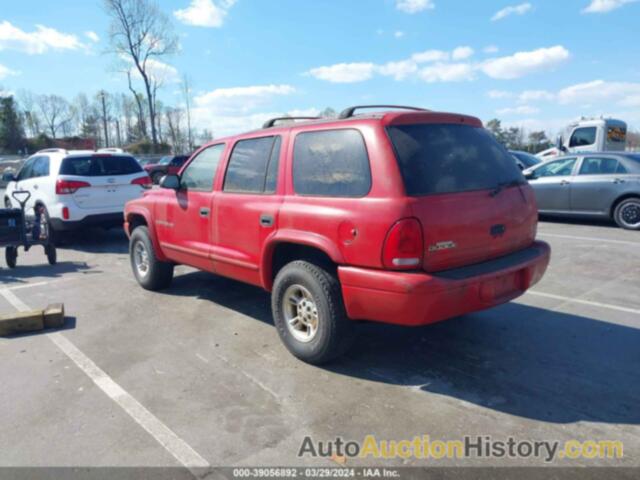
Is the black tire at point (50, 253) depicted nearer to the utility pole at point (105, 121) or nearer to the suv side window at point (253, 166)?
the suv side window at point (253, 166)

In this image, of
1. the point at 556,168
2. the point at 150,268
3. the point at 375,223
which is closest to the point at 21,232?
the point at 150,268

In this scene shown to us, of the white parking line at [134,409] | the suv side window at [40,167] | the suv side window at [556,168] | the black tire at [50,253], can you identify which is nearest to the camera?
the white parking line at [134,409]

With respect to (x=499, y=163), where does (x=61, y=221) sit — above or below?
below

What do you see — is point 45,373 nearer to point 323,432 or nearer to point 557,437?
point 323,432

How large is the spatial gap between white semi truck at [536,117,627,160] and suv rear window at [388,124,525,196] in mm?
14406

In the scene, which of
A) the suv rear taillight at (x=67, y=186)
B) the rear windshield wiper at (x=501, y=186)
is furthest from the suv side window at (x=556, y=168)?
the suv rear taillight at (x=67, y=186)

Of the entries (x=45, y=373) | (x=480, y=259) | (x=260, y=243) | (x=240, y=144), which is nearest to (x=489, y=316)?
(x=480, y=259)

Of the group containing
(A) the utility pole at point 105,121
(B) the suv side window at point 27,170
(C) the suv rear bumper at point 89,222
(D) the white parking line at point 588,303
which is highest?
(A) the utility pole at point 105,121

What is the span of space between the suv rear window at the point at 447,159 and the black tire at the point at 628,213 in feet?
24.0

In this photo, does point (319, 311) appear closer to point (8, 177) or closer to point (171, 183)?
point (171, 183)

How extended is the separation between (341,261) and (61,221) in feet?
22.9

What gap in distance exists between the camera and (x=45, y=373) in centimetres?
388

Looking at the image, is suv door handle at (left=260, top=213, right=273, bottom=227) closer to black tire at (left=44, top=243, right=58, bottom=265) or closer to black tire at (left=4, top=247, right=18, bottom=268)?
black tire at (left=44, top=243, right=58, bottom=265)

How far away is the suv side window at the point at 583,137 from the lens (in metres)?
16.5
